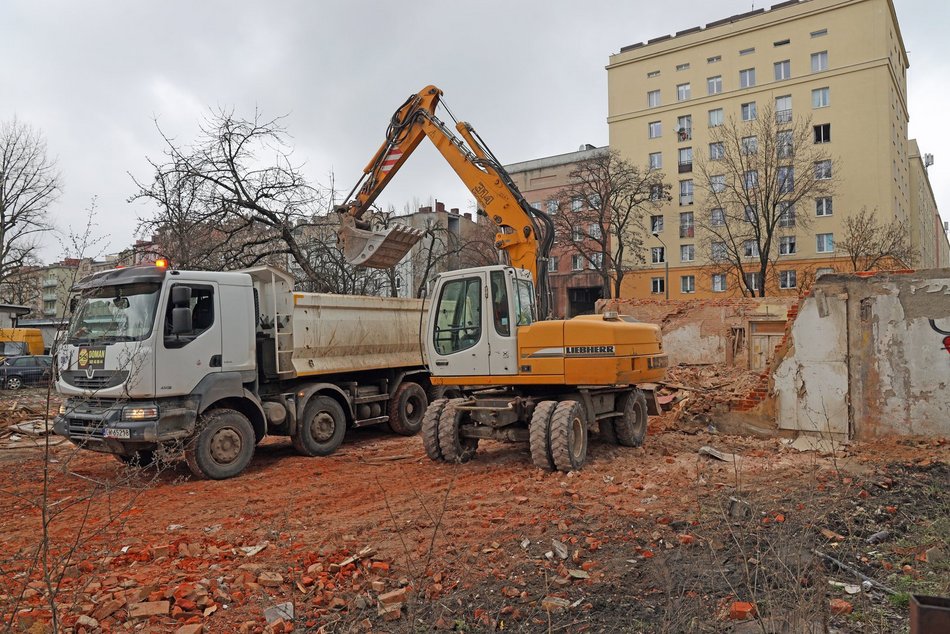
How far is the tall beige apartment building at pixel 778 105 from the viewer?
3762 centimetres

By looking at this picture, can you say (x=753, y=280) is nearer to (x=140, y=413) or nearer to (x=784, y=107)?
(x=784, y=107)

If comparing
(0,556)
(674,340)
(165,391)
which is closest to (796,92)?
(674,340)

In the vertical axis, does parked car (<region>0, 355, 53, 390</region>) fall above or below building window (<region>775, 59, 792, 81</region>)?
below

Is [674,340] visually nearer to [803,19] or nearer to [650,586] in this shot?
[650,586]

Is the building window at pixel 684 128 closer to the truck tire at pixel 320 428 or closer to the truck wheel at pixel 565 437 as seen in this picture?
the truck tire at pixel 320 428

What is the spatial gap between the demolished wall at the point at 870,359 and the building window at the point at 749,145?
90.7 feet

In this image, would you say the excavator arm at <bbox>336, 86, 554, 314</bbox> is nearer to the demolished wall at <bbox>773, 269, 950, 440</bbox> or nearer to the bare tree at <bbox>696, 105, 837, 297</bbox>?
the demolished wall at <bbox>773, 269, 950, 440</bbox>

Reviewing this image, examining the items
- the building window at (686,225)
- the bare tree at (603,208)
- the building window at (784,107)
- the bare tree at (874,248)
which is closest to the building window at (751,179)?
the bare tree at (874,248)

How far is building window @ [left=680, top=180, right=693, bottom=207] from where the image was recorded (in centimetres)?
4409

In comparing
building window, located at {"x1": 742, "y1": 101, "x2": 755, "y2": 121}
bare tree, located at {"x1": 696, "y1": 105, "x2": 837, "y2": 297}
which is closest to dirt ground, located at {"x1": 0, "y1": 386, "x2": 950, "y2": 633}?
bare tree, located at {"x1": 696, "y1": 105, "x2": 837, "y2": 297}

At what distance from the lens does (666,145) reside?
4544cm

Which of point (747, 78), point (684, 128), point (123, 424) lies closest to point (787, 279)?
point (684, 128)

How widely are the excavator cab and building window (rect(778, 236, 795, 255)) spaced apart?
111ft

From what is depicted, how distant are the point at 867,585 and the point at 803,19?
44338 millimetres
